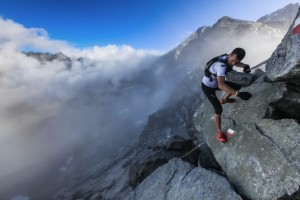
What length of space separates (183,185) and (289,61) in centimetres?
891

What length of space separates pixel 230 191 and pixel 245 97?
4845 millimetres

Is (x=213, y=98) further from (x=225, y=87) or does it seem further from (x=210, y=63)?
(x=225, y=87)

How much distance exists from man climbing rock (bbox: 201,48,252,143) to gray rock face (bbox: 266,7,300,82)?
169cm

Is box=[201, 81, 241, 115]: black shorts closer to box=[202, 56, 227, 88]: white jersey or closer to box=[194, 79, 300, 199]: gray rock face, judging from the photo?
box=[202, 56, 227, 88]: white jersey

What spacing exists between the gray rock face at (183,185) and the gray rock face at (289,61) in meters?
6.04

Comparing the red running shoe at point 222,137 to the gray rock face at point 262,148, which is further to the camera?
the red running shoe at point 222,137

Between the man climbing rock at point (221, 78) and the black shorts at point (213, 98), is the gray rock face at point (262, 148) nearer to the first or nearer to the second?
the man climbing rock at point (221, 78)

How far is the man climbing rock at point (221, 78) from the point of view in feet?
46.5

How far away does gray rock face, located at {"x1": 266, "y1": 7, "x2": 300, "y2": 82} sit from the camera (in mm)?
11961

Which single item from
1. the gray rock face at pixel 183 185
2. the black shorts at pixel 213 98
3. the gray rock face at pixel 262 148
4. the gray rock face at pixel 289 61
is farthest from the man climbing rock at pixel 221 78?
the gray rock face at pixel 183 185

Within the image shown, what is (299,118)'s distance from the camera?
14055 millimetres

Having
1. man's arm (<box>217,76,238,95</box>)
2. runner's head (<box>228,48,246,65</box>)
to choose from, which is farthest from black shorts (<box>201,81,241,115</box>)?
runner's head (<box>228,48,246,65</box>)

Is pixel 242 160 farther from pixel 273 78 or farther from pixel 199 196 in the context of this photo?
pixel 273 78

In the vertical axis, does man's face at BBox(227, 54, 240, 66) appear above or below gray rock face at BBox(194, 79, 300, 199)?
above
